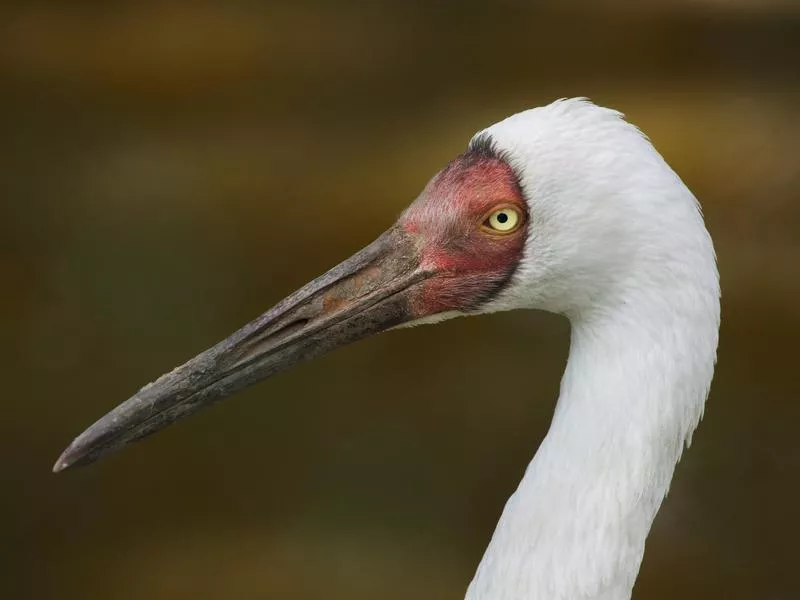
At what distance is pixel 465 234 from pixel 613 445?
0.33m

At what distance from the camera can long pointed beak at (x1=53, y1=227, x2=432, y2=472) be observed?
1514 millimetres

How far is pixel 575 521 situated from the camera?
1.41 metres

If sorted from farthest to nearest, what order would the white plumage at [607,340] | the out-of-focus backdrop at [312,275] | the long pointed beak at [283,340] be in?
the out-of-focus backdrop at [312,275] < the long pointed beak at [283,340] < the white plumage at [607,340]

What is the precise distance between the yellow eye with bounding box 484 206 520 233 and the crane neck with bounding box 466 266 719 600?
0.16 metres

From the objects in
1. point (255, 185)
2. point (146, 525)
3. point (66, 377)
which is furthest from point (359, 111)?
point (146, 525)

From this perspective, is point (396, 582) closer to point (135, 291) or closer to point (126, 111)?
point (135, 291)

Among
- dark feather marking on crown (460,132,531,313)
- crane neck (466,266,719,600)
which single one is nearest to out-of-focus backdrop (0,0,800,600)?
dark feather marking on crown (460,132,531,313)

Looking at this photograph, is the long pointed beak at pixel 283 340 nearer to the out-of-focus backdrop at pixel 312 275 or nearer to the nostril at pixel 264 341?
the nostril at pixel 264 341

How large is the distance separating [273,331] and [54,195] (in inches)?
63.3

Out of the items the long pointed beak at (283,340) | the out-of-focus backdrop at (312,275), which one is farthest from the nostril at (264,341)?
the out-of-focus backdrop at (312,275)

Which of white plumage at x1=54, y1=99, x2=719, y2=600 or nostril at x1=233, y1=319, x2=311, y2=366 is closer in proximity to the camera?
white plumage at x1=54, y1=99, x2=719, y2=600

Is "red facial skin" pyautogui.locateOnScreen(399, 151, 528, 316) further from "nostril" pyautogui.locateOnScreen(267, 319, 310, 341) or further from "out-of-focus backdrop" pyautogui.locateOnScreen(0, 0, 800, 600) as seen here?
"out-of-focus backdrop" pyautogui.locateOnScreen(0, 0, 800, 600)

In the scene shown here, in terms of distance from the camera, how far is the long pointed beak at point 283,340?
1514 mm

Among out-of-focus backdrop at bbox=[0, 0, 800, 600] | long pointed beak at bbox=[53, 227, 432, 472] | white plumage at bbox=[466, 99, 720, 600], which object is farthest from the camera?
out-of-focus backdrop at bbox=[0, 0, 800, 600]
